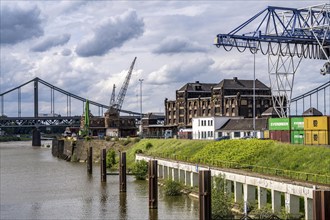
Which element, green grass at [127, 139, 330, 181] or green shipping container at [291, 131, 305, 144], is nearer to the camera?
green grass at [127, 139, 330, 181]

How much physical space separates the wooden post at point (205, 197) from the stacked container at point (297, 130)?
25.3 meters

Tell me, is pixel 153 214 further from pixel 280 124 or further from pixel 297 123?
pixel 280 124

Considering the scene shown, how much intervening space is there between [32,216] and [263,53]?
4063 centimetres

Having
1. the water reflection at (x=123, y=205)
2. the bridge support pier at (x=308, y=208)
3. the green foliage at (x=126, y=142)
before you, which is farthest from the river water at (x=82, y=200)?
the green foliage at (x=126, y=142)

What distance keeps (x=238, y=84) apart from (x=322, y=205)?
407ft

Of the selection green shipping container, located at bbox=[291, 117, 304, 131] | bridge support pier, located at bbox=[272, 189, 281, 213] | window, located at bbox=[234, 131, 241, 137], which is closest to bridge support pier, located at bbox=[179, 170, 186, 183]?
green shipping container, located at bbox=[291, 117, 304, 131]

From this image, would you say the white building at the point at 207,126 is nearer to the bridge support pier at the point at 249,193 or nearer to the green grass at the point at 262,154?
the green grass at the point at 262,154

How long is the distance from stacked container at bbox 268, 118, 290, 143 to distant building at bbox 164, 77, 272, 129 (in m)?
62.6

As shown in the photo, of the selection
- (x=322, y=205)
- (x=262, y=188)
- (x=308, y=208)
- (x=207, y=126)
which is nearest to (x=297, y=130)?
(x=262, y=188)

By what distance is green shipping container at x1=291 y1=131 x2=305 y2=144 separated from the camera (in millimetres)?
62672

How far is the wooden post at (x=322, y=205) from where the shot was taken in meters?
26.1

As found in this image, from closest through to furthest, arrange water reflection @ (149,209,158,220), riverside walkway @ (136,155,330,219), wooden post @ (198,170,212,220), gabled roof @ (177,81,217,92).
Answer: wooden post @ (198,170,212,220) → riverside walkway @ (136,155,330,219) → water reflection @ (149,209,158,220) → gabled roof @ (177,81,217,92)

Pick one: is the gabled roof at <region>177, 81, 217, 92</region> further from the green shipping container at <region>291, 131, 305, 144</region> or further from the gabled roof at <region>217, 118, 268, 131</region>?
the green shipping container at <region>291, 131, 305, 144</region>

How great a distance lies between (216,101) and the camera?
146 meters
